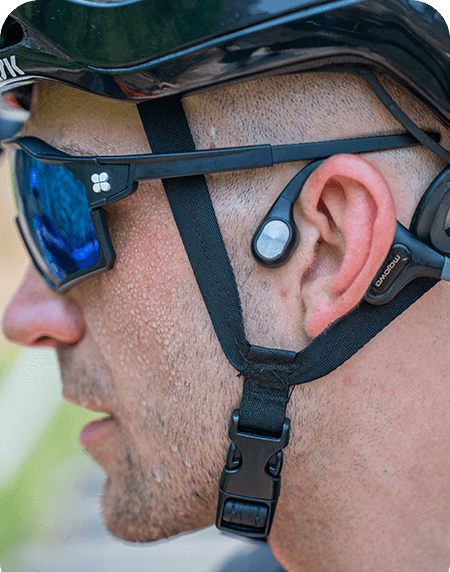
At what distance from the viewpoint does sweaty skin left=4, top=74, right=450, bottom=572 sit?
120 centimetres

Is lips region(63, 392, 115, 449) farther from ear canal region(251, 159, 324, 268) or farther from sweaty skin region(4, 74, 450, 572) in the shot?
ear canal region(251, 159, 324, 268)

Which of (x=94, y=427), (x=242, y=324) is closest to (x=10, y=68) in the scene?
(x=242, y=324)

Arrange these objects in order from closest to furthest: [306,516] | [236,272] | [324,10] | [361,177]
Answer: [324,10]
[361,177]
[236,272]
[306,516]

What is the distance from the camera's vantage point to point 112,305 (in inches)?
56.1

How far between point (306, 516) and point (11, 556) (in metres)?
3.62

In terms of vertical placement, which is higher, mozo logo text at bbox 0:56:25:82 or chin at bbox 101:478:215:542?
mozo logo text at bbox 0:56:25:82

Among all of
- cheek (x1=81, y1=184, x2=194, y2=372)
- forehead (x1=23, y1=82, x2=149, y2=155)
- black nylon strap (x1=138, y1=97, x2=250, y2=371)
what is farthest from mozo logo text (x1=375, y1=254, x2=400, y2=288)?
forehead (x1=23, y1=82, x2=149, y2=155)

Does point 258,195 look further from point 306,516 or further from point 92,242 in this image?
point 306,516

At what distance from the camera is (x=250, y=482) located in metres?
1.32

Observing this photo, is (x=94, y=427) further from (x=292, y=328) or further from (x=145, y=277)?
(x=292, y=328)

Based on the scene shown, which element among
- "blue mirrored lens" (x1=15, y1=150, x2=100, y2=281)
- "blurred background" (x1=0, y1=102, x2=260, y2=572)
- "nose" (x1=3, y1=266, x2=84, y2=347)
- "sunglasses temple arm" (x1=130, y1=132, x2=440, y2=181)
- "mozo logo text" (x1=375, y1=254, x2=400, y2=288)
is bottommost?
"blurred background" (x1=0, y1=102, x2=260, y2=572)

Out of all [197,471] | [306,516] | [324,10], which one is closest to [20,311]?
[197,471]

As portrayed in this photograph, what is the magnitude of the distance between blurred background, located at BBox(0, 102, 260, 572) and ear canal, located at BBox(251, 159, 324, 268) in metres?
2.46

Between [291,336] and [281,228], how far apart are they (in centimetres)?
29
